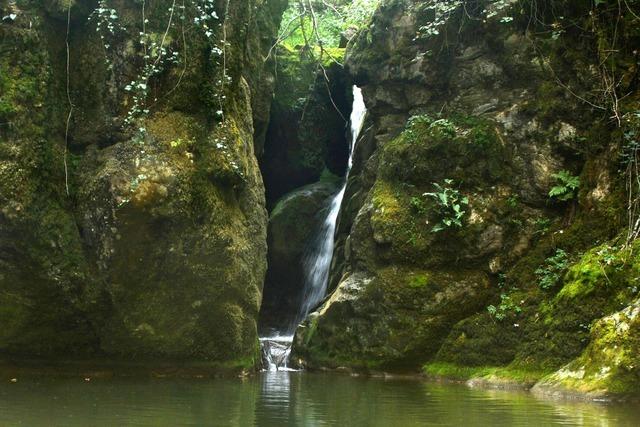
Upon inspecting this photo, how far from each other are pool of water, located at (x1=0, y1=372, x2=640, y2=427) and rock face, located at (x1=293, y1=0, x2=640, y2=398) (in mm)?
2249

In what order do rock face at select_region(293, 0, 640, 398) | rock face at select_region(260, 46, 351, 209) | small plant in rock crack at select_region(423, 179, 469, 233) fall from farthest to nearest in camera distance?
rock face at select_region(260, 46, 351, 209) → small plant in rock crack at select_region(423, 179, 469, 233) → rock face at select_region(293, 0, 640, 398)

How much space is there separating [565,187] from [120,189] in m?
7.17

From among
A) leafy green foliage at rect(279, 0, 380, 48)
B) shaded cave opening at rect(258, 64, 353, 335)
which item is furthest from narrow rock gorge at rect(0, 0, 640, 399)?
shaded cave opening at rect(258, 64, 353, 335)

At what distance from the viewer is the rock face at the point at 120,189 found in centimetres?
985

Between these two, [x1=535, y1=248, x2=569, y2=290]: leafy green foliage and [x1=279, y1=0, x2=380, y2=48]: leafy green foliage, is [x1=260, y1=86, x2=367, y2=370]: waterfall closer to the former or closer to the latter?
[x1=279, y1=0, x2=380, y2=48]: leafy green foliage

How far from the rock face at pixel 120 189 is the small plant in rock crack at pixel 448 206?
11.3ft

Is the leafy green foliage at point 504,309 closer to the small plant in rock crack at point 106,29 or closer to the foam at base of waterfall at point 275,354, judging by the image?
the foam at base of waterfall at point 275,354

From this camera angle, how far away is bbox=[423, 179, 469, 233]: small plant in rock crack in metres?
12.2

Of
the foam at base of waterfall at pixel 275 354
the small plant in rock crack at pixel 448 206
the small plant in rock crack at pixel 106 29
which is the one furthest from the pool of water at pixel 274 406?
the small plant in rock crack at pixel 106 29

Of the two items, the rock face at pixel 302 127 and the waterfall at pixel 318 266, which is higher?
the rock face at pixel 302 127

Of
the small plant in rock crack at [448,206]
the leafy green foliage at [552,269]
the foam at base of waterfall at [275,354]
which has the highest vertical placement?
the small plant in rock crack at [448,206]

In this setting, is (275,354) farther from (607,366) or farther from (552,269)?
(607,366)

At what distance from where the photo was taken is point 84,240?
33.4 feet

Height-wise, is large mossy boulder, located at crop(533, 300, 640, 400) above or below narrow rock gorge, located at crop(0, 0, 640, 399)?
below
